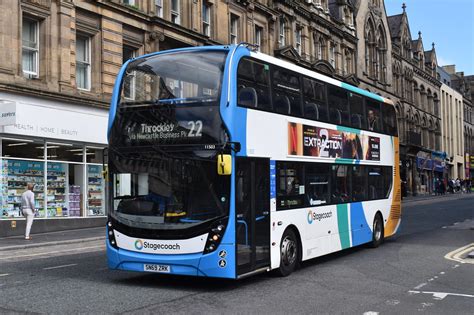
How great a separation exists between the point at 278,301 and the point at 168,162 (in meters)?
2.74

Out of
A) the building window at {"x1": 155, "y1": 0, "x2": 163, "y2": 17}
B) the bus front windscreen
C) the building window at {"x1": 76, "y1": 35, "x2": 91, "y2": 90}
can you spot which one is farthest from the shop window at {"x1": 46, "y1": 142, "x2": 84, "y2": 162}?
the bus front windscreen

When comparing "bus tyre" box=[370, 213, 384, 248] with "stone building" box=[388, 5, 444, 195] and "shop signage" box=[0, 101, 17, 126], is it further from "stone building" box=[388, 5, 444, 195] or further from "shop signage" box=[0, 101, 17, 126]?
"stone building" box=[388, 5, 444, 195]

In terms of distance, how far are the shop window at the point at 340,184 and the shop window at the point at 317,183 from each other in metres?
0.29

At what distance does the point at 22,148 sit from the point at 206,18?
1439cm

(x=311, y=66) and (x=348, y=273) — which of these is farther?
(x=311, y=66)

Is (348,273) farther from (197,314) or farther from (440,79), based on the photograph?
(440,79)

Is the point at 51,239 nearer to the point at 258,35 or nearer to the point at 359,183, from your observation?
the point at 359,183

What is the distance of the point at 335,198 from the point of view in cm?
1231

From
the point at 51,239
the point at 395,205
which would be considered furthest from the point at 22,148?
the point at 395,205

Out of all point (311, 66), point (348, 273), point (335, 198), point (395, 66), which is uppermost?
point (395, 66)

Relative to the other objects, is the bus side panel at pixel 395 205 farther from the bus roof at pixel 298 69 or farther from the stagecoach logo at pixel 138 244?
the stagecoach logo at pixel 138 244

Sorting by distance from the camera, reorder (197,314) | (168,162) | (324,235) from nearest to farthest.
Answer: (197,314), (168,162), (324,235)

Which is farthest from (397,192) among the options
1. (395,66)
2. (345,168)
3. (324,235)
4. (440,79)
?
(440,79)

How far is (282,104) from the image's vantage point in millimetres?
10281
